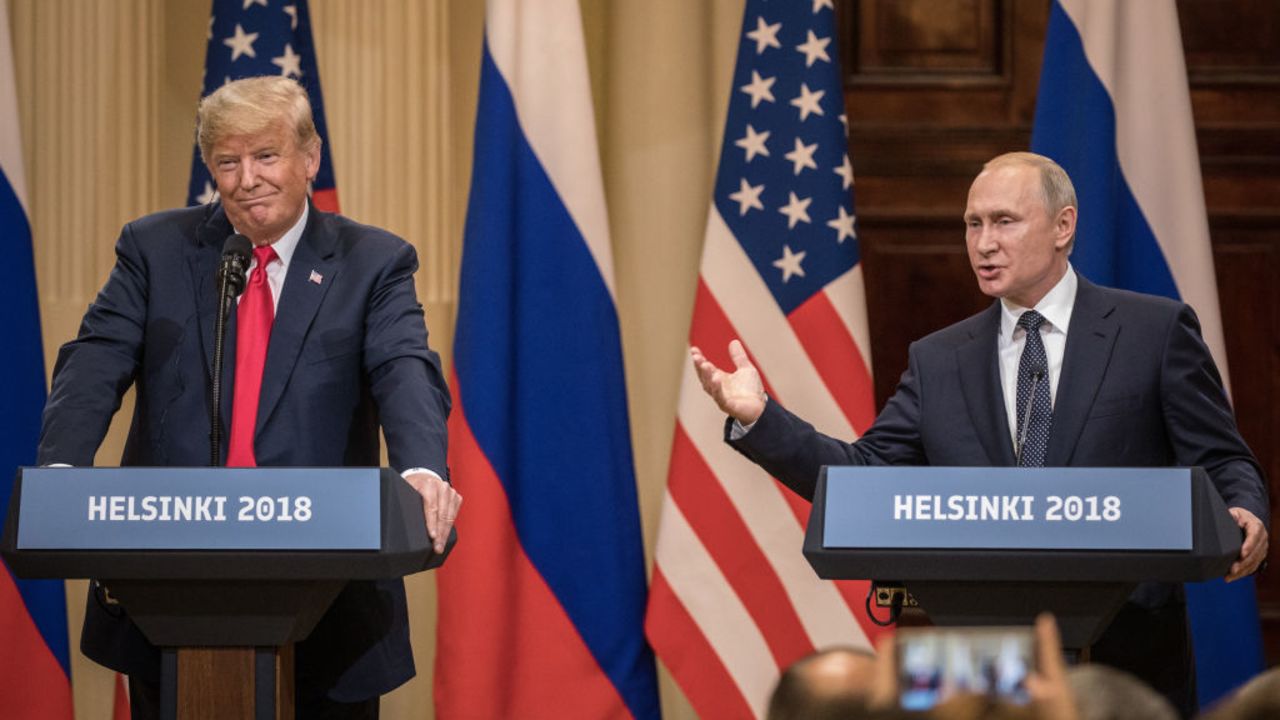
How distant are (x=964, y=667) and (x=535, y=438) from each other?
3.74m

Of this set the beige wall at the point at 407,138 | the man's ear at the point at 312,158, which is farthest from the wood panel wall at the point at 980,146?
the man's ear at the point at 312,158

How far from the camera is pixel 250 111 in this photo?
2.84 meters

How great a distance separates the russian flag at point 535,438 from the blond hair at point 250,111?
1.86 meters

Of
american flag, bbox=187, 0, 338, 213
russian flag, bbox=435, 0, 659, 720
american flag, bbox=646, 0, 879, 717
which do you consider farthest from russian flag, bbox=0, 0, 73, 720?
american flag, bbox=646, 0, 879, 717

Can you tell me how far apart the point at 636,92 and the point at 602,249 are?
24.2 inches

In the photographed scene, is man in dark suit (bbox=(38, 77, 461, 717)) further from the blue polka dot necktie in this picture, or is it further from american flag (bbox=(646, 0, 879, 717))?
american flag (bbox=(646, 0, 879, 717))

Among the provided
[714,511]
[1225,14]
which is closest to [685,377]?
[714,511]

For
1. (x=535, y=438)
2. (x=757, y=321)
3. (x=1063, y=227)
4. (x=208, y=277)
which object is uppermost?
(x=1063, y=227)

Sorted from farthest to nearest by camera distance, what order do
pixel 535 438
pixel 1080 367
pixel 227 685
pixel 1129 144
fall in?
pixel 535 438 → pixel 1129 144 → pixel 1080 367 → pixel 227 685

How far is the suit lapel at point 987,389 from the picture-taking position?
300 centimetres

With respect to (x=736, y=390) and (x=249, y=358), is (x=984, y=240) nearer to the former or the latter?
(x=736, y=390)

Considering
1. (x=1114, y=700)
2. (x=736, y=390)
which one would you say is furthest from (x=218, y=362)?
(x=1114, y=700)

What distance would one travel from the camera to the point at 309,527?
2188 mm

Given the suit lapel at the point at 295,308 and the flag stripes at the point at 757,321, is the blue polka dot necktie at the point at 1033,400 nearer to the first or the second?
the suit lapel at the point at 295,308
